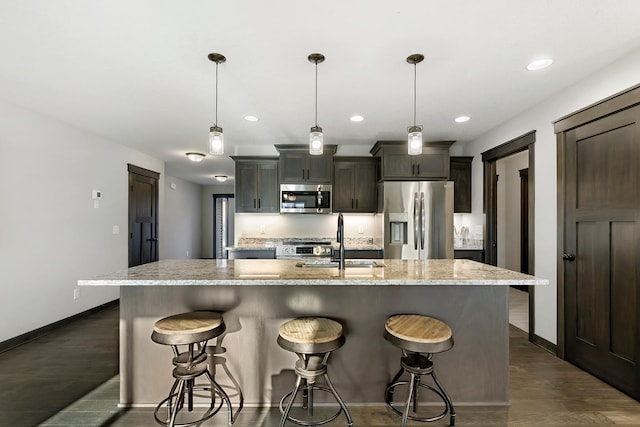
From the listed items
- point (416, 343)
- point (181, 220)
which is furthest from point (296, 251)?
point (181, 220)

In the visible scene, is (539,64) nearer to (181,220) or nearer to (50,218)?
(50,218)

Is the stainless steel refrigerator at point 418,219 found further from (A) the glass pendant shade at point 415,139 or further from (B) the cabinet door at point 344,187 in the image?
(A) the glass pendant shade at point 415,139

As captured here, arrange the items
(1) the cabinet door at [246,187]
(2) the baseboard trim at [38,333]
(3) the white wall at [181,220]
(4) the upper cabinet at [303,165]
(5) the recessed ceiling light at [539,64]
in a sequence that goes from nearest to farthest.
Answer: (5) the recessed ceiling light at [539,64], (2) the baseboard trim at [38,333], (4) the upper cabinet at [303,165], (1) the cabinet door at [246,187], (3) the white wall at [181,220]

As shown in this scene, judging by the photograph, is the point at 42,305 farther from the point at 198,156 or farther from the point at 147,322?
the point at 198,156

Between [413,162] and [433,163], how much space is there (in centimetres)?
30

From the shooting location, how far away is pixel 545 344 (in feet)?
10.3

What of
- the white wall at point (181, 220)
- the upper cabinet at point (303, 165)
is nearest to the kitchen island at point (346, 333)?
the upper cabinet at point (303, 165)

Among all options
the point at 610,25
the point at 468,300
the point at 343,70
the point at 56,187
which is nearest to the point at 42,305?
the point at 56,187

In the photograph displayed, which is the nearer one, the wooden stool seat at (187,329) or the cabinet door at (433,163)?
the wooden stool seat at (187,329)

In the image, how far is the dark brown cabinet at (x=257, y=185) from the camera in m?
4.93

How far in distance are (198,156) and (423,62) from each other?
14.1 ft

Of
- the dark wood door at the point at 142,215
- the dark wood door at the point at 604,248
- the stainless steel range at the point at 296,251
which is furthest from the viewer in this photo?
the dark wood door at the point at 142,215

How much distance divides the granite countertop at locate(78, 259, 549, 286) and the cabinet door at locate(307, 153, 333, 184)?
259cm

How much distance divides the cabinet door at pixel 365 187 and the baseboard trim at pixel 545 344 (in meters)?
2.58
